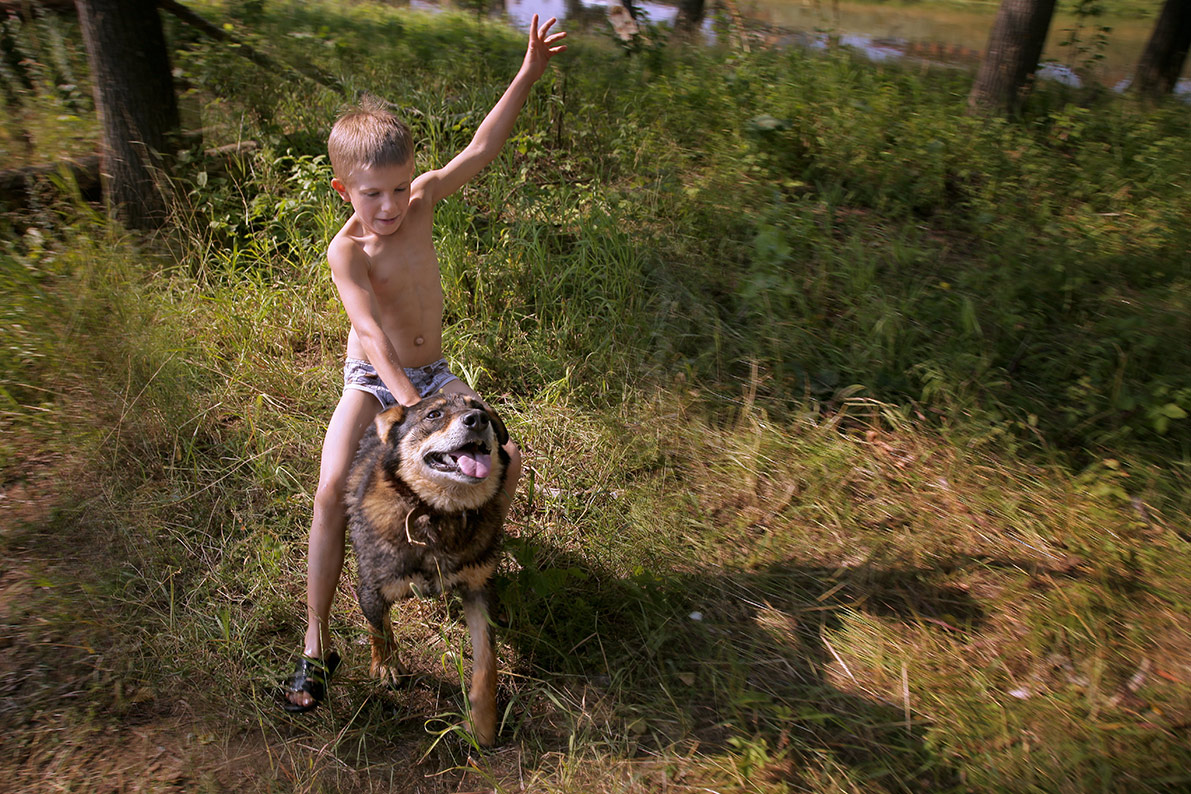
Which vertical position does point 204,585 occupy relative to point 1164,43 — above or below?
below

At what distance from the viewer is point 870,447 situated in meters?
4.04

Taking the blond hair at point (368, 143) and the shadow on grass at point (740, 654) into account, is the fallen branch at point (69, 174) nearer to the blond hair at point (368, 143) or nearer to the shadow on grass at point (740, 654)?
the blond hair at point (368, 143)

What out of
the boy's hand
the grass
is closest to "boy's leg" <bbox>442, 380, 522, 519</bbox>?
the grass

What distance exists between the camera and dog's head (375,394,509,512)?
244 cm

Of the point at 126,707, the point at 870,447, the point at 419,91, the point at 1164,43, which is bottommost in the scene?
the point at 126,707

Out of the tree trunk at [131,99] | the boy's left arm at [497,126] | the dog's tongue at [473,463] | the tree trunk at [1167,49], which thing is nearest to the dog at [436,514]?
the dog's tongue at [473,463]

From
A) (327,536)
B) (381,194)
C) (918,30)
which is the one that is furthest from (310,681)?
(918,30)

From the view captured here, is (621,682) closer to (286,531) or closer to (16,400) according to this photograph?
(286,531)

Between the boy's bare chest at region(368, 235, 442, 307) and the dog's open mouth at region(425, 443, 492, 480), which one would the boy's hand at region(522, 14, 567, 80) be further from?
the dog's open mouth at region(425, 443, 492, 480)

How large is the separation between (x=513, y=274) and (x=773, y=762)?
10.6 feet

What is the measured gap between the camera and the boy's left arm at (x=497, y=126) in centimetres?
326

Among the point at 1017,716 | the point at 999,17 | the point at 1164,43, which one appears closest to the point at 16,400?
the point at 1017,716

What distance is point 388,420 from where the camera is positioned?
2.57m

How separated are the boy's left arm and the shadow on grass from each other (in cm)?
158
